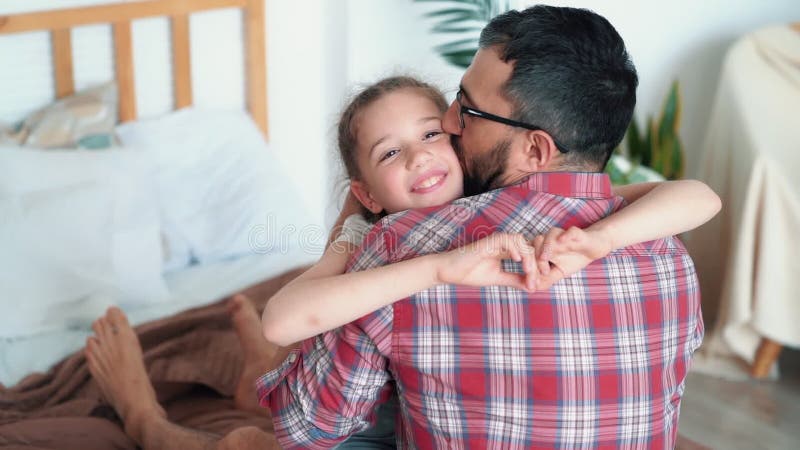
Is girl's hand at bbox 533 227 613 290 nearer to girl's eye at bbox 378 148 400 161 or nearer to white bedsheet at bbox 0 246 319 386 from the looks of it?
girl's eye at bbox 378 148 400 161

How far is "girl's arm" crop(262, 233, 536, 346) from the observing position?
1.08m

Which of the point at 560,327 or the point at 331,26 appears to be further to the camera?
the point at 331,26

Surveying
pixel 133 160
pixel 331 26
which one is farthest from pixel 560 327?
pixel 331 26

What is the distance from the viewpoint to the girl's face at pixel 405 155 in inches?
55.2

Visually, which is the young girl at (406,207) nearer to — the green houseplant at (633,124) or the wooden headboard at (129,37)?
the green houseplant at (633,124)

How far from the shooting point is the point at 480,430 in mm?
1152

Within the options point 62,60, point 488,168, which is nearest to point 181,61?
point 62,60

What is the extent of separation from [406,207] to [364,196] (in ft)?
0.48

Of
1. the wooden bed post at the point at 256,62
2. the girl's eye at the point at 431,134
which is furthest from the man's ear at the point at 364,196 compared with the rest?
the wooden bed post at the point at 256,62

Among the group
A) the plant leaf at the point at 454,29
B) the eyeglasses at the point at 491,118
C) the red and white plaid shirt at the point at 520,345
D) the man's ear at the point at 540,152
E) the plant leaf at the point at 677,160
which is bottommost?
the plant leaf at the point at 677,160

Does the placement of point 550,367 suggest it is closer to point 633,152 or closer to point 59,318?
point 59,318

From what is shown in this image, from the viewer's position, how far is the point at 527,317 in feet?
3.68

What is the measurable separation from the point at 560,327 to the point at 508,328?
0.06 meters

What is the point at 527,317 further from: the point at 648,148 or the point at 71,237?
the point at 648,148
